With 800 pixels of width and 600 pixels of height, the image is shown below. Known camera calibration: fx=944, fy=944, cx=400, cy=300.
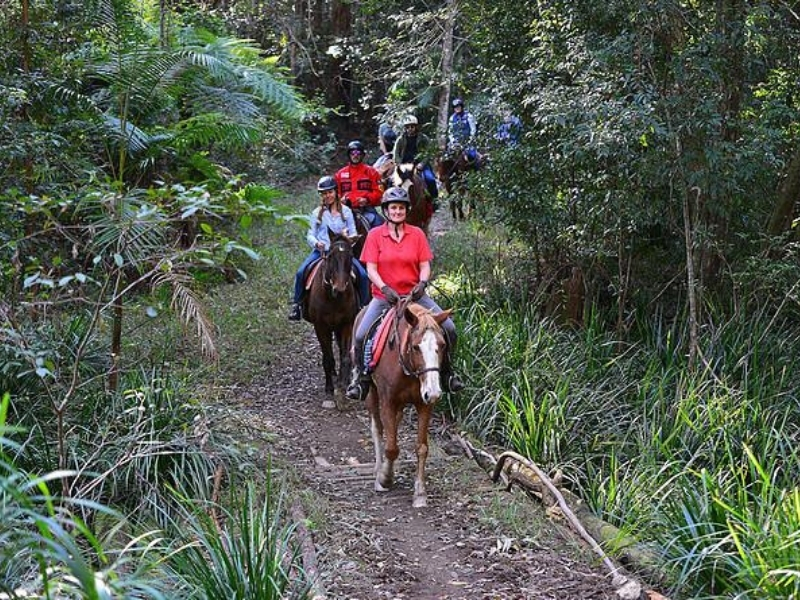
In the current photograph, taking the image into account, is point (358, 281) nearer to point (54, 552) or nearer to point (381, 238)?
point (381, 238)

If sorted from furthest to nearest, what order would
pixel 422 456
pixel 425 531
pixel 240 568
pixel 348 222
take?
1. pixel 348 222
2. pixel 422 456
3. pixel 425 531
4. pixel 240 568

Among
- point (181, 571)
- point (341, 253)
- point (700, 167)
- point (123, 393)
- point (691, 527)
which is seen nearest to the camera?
point (181, 571)

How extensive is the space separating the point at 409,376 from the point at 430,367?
50 centimetres

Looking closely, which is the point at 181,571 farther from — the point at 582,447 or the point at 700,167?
the point at 700,167

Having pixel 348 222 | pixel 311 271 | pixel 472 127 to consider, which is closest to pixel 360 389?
pixel 311 271

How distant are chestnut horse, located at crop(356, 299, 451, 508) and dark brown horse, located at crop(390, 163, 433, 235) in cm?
824

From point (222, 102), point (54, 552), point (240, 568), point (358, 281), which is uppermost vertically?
point (222, 102)

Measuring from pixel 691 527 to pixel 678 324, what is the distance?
20.7ft

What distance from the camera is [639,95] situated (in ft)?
30.1

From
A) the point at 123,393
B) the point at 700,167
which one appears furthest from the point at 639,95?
the point at 123,393

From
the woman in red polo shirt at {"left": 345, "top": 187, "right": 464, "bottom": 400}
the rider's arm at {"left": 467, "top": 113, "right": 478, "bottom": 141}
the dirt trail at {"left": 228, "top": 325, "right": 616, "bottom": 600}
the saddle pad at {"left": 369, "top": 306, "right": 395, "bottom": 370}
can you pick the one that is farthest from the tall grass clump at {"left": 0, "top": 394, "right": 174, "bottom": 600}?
the rider's arm at {"left": 467, "top": 113, "right": 478, "bottom": 141}

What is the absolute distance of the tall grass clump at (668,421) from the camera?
576 centimetres

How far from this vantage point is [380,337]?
834cm

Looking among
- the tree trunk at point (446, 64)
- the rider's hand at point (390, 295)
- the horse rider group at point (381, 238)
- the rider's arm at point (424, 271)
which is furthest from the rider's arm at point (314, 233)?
the tree trunk at point (446, 64)
